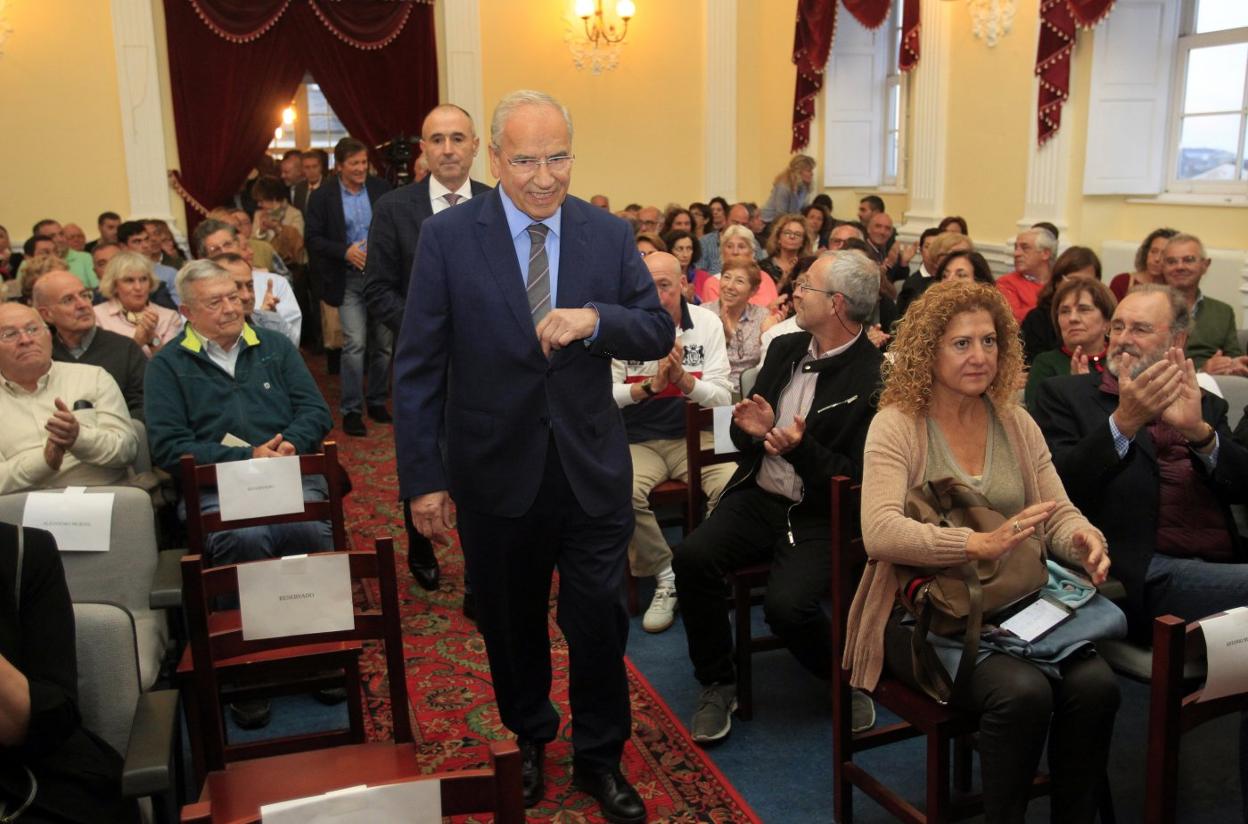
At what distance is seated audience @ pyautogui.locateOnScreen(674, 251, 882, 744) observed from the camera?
9.39ft

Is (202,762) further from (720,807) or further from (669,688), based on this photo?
(669,688)

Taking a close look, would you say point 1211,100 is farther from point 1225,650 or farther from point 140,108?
point 140,108

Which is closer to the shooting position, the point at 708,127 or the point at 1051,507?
the point at 1051,507

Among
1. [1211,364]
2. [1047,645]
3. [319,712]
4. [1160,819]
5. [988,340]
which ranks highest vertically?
[988,340]

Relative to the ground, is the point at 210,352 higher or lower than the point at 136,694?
higher

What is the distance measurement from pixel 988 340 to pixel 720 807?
1.30m

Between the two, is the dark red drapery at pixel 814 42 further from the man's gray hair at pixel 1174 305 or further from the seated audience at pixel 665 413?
the man's gray hair at pixel 1174 305

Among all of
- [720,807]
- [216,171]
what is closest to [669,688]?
[720,807]

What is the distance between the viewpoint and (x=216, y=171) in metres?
8.91

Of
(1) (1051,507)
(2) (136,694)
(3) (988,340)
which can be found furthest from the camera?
(3) (988,340)

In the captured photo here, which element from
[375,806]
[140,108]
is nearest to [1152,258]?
[375,806]

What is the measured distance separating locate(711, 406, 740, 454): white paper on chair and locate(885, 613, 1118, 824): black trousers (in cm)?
126

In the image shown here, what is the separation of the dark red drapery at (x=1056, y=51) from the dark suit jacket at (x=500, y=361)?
497 cm

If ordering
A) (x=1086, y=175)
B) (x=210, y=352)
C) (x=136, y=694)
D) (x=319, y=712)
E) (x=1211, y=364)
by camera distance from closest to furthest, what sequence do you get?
1. (x=136, y=694)
2. (x=319, y=712)
3. (x=210, y=352)
4. (x=1211, y=364)
5. (x=1086, y=175)
